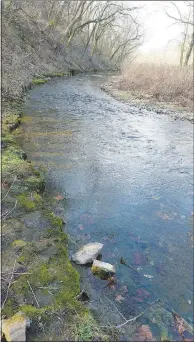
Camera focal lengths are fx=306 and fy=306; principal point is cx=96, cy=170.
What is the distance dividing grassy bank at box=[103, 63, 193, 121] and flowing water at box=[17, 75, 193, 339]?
8.04ft

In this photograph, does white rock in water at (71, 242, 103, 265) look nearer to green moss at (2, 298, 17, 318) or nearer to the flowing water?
the flowing water

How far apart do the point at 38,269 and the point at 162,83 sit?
15.4 m

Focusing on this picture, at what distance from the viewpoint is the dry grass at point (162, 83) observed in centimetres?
1638

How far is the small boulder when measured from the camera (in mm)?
4090

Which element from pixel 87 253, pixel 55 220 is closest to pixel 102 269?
pixel 87 253

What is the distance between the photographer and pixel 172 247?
16.0 ft

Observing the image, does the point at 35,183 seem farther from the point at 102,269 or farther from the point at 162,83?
the point at 162,83

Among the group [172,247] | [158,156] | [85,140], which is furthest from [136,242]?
[85,140]

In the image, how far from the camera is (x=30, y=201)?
212 inches

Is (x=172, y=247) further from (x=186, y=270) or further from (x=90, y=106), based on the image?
(x=90, y=106)

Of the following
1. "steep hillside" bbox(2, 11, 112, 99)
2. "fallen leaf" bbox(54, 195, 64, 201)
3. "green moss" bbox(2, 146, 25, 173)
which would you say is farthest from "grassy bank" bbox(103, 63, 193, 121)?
"fallen leaf" bbox(54, 195, 64, 201)

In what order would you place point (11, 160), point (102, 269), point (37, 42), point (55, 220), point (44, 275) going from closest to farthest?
1. point (44, 275)
2. point (102, 269)
3. point (55, 220)
4. point (11, 160)
5. point (37, 42)

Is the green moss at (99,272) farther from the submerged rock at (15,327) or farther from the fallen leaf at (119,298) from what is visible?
the submerged rock at (15,327)

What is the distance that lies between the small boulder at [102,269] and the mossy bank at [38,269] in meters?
0.28
